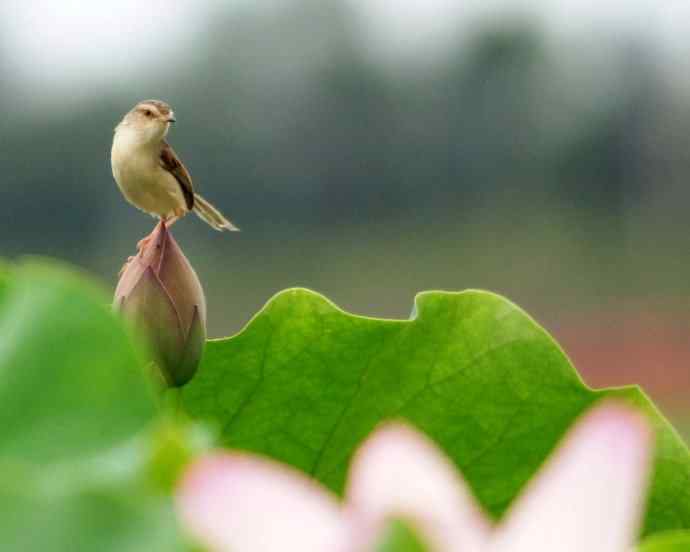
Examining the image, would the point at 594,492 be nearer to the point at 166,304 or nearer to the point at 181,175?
the point at 166,304

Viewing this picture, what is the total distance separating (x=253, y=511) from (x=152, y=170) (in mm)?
826

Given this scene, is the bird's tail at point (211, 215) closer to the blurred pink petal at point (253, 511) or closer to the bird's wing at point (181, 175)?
the bird's wing at point (181, 175)

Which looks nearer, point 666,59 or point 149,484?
point 149,484

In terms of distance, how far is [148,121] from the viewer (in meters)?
1.15

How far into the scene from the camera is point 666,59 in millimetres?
15734

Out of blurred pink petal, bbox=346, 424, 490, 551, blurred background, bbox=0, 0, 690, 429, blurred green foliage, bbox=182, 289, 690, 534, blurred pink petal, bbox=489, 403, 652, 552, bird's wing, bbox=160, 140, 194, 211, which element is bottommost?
blurred background, bbox=0, 0, 690, 429

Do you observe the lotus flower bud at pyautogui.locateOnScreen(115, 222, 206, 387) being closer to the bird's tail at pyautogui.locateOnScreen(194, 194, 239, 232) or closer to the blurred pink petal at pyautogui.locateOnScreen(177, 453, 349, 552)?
the blurred pink petal at pyautogui.locateOnScreen(177, 453, 349, 552)

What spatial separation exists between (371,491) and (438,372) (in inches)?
11.8

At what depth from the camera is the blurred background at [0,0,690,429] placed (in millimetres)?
16234

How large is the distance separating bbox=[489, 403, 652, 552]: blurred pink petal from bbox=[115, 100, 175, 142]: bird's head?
92 centimetres

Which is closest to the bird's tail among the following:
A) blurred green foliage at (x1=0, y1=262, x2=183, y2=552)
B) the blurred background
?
blurred green foliage at (x1=0, y1=262, x2=183, y2=552)

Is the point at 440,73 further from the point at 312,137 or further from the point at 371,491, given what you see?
the point at 371,491

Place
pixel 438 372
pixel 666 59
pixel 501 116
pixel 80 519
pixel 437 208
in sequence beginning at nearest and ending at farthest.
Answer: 1. pixel 80 519
2. pixel 438 372
3. pixel 666 59
4. pixel 501 116
5. pixel 437 208

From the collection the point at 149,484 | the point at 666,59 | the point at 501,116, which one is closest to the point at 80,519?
the point at 149,484
